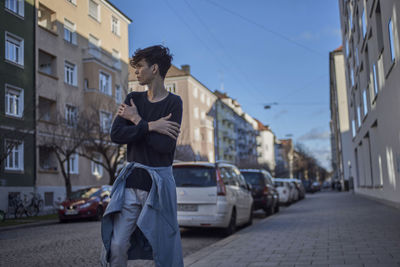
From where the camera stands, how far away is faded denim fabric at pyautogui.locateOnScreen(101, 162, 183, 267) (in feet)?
8.72

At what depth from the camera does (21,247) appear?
9383 millimetres

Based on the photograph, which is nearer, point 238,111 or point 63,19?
point 63,19

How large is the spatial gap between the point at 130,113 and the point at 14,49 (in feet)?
71.0

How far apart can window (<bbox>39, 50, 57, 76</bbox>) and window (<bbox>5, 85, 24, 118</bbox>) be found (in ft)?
9.52

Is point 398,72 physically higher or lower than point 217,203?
higher

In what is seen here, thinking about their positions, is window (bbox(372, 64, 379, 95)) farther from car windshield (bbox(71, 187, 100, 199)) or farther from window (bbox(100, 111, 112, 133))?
window (bbox(100, 111, 112, 133))

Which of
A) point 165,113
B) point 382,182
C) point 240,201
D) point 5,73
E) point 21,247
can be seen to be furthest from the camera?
point 5,73

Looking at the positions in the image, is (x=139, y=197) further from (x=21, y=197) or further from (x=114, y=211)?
(x=21, y=197)

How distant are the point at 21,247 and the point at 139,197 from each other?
764 centimetres

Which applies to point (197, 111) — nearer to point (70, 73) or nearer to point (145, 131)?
point (70, 73)

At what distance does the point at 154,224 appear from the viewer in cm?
267

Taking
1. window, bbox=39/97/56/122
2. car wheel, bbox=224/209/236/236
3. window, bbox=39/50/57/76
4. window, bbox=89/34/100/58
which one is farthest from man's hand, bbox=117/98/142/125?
window, bbox=39/50/57/76

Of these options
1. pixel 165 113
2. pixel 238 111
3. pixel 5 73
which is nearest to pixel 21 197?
pixel 5 73

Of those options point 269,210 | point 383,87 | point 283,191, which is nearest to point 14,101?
point 269,210
